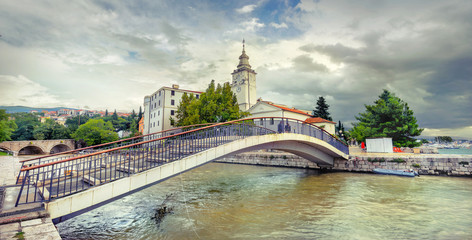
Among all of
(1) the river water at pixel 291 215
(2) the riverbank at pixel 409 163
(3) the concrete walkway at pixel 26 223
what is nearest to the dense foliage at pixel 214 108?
(2) the riverbank at pixel 409 163

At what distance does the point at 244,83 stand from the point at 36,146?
42354 millimetres

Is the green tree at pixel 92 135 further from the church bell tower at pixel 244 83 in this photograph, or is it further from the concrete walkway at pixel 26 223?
the concrete walkway at pixel 26 223

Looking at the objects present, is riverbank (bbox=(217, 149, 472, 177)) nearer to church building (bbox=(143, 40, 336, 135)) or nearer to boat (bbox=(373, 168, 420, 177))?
boat (bbox=(373, 168, 420, 177))

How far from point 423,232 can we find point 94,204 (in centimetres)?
925

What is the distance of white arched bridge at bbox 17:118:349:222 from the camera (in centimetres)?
471

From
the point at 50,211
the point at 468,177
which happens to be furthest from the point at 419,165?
the point at 50,211

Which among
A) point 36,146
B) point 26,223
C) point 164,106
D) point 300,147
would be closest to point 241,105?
point 164,106

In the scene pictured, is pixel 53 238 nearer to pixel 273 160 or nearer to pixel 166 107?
pixel 273 160

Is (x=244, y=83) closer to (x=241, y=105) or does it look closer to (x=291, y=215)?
(x=241, y=105)

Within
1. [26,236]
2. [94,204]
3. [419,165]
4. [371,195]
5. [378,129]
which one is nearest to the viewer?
[26,236]

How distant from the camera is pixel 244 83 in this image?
47.4 meters

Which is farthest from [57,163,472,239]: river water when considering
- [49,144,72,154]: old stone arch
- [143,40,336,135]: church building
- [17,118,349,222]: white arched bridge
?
[49,144,72,154]: old stone arch

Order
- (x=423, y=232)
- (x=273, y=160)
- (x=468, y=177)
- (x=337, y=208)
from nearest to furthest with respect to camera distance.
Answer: (x=423, y=232), (x=337, y=208), (x=468, y=177), (x=273, y=160)

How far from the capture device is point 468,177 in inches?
538
